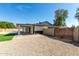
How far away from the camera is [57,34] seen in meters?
17.4

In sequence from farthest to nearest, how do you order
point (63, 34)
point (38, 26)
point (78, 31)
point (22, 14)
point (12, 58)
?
point (38, 26) < point (63, 34) < point (22, 14) < point (78, 31) < point (12, 58)

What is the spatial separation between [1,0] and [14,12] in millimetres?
6706

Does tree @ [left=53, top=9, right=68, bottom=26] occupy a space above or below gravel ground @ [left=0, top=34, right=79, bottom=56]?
above

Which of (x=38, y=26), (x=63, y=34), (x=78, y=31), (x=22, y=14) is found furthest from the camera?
(x=38, y=26)

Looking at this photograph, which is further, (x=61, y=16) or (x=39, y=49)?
(x=61, y=16)

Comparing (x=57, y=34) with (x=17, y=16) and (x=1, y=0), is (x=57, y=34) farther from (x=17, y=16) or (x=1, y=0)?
(x=1, y=0)

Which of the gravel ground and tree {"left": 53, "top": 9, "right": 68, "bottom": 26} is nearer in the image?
the gravel ground

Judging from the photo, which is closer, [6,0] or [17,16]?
[6,0]

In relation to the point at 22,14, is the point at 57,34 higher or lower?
lower

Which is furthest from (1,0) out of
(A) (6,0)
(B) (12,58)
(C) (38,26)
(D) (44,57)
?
(C) (38,26)

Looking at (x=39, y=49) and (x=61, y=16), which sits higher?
(x=61, y=16)

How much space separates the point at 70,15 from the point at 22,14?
3373 millimetres

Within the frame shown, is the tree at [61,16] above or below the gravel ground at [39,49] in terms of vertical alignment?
above

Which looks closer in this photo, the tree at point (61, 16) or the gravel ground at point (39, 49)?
the gravel ground at point (39, 49)
